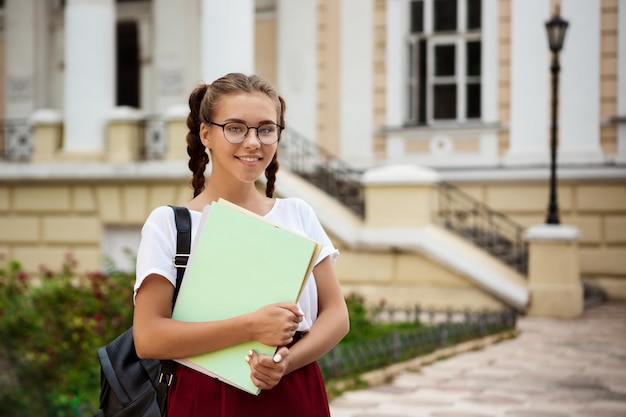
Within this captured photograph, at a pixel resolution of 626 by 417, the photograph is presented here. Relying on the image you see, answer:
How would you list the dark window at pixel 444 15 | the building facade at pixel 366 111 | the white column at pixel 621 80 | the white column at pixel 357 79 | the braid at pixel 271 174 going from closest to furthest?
the braid at pixel 271 174
the building facade at pixel 366 111
the white column at pixel 621 80
the dark window at pixel 444 15
the white column at pixel 357 79

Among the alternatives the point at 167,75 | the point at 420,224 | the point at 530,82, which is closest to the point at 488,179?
the point at 530,82

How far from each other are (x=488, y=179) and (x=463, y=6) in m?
3.08

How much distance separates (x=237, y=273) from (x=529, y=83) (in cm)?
1395

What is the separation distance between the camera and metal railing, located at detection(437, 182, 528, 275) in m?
13.8

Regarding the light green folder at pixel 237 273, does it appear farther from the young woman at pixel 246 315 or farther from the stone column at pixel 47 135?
the stone column at pixel 47 135

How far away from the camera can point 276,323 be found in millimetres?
2297

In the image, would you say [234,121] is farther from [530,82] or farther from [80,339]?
[530,82]

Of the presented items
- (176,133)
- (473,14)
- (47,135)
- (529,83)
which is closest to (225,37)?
(176,133)

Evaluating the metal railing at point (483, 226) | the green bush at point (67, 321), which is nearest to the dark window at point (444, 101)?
the metal railing at point (483, 226)

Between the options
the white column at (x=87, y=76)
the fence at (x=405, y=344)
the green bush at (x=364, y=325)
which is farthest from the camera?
the white column at (x=87, y=76)

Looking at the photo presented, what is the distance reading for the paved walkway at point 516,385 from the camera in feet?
21.5

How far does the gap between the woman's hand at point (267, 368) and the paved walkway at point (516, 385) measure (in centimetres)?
407

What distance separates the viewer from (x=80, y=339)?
8.13 meters

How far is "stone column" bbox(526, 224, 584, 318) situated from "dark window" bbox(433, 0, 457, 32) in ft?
16.4
